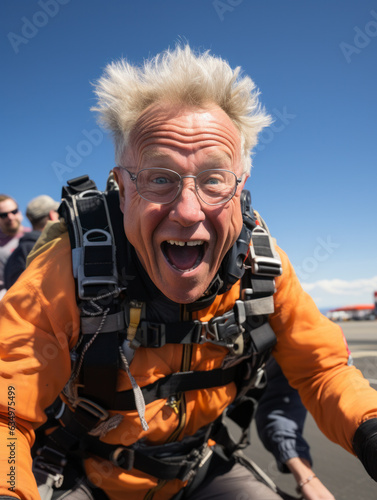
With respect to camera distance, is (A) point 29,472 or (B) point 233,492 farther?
(B) point 233,492

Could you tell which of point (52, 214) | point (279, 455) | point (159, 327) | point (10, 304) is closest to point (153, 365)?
point (159, 327)

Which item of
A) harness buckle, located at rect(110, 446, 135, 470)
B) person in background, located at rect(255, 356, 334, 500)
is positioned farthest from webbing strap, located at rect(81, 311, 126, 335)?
person in background, located at rect(255, 356, 334, 500)

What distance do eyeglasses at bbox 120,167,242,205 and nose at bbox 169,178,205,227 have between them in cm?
2

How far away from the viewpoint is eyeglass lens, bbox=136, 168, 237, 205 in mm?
1410

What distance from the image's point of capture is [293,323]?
171 cm

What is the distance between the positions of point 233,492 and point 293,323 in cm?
78

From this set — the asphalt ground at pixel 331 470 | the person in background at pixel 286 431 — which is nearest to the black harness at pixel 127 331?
the person in background at pixel 286 431

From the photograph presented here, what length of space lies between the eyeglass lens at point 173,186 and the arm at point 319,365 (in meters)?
0.51

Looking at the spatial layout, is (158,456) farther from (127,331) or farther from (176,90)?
(176,90)

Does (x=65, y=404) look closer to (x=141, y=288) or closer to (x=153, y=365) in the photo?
(x=153, y=365)

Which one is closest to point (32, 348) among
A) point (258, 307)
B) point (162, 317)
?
point (162, 317)

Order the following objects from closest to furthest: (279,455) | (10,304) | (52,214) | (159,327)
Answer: (10,304)
(159,327)
(279,455)
(52,214)

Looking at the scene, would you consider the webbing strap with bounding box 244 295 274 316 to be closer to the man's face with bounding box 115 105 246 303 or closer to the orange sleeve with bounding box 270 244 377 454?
the orange sleeve with bounding box 270 244 377 454

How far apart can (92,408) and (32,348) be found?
39cm
